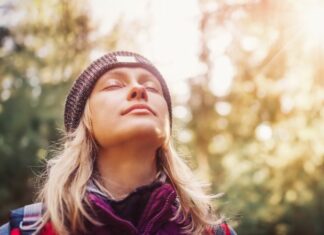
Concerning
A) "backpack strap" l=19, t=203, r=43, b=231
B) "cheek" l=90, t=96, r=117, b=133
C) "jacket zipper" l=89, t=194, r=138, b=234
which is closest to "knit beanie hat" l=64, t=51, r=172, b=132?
"cheek" l=90, t=96, r=117, b=133

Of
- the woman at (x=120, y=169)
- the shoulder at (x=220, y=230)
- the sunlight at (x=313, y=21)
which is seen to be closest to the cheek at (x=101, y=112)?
the woman at (x=120, y=169)

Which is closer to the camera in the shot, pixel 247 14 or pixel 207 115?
pixel 247 14

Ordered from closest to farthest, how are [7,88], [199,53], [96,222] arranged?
[96,222], [199,53], [7,88]

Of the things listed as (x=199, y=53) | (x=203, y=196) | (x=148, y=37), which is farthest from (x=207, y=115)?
(x=203, y=196)

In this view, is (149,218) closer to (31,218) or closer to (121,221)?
(121,221)

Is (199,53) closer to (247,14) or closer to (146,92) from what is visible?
(247,14)

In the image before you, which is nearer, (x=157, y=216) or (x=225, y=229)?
(x=157, y=216)

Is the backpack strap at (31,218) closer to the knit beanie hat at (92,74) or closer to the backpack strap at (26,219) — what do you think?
the backpack strap at (26,219)

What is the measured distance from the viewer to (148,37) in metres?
8.22

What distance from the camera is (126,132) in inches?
79.3

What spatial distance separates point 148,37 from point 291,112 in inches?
144

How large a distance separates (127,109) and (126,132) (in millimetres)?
109

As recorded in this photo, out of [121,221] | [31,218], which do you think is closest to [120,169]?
[121,221]

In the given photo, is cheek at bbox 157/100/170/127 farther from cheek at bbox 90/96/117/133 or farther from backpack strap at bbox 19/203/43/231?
backpack strap at bbox 19/203/43/231
